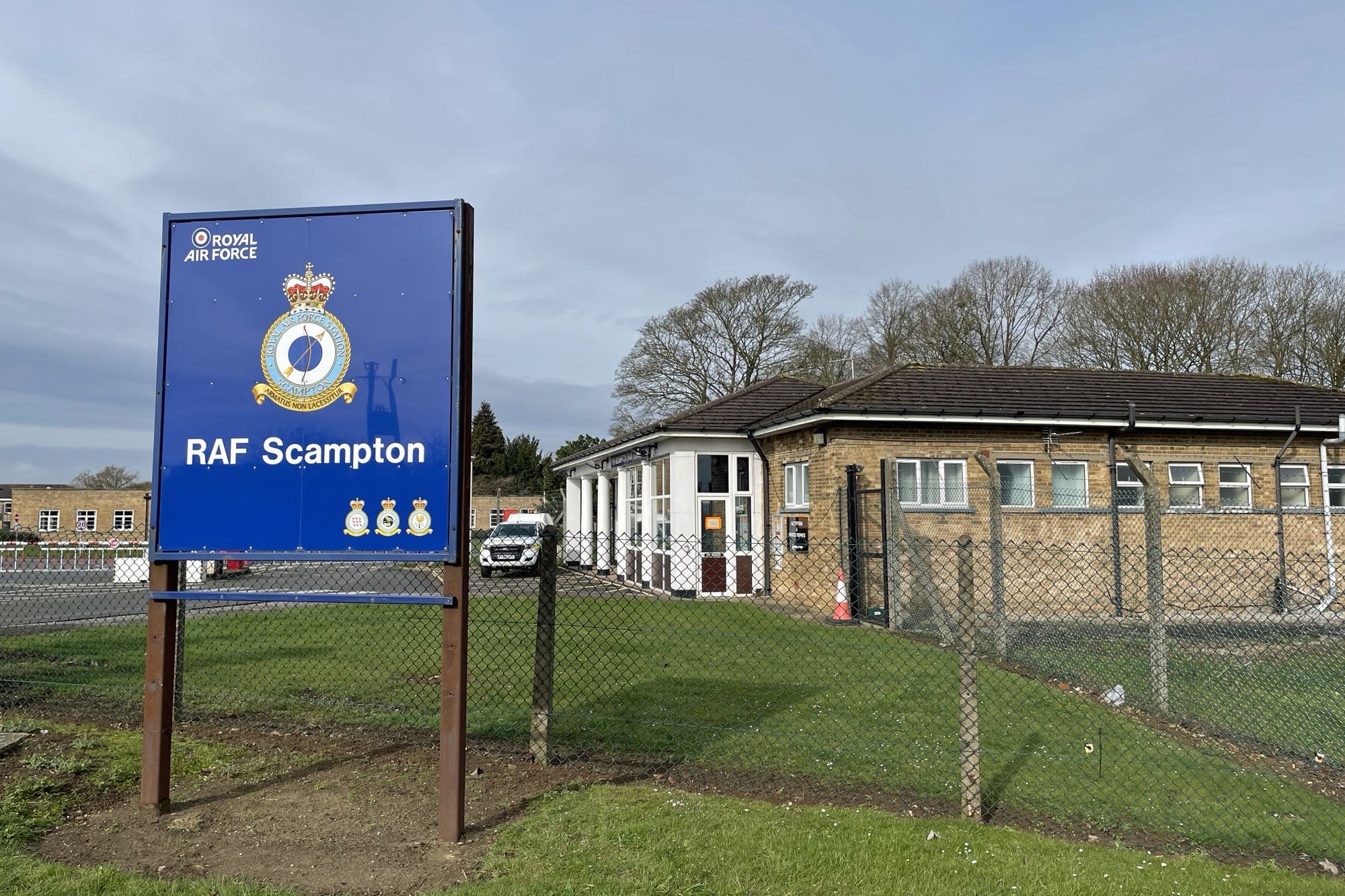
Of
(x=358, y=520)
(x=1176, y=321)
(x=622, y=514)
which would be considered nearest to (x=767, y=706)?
(x=358, y=520)

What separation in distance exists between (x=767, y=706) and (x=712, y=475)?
38.9 ft

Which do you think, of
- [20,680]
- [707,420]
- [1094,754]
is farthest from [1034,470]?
[20,680]

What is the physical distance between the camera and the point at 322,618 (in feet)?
41.7

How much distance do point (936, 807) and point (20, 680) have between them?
711cm

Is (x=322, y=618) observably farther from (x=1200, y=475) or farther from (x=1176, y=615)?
(x=1200, y=475)

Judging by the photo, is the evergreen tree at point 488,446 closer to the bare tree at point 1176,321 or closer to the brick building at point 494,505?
the brick building at point 494,505

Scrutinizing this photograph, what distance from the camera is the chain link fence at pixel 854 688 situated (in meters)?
5.14

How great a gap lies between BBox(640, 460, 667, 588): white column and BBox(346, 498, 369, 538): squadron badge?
14.9 metres

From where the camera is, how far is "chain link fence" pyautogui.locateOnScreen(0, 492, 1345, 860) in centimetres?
514

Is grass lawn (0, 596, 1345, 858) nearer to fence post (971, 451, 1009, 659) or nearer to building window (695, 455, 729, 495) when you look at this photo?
fence post (971, 451, 1009, 659)

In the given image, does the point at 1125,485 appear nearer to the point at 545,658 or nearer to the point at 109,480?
the point at 545,658

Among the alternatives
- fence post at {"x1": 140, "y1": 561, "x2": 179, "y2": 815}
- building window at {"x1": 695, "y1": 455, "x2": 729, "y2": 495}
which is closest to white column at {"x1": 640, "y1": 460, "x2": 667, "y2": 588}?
building window at {"x1": 695, "y1": 455, "x2": 729, "y2": 495}

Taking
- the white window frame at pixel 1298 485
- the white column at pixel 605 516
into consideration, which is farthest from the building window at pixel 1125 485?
the white column at pixel 605 516

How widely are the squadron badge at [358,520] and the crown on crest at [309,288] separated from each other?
1.07 meters
